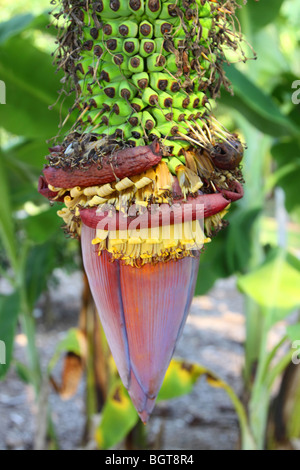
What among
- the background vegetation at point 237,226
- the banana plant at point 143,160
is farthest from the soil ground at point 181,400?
the banana plant at point 143,160

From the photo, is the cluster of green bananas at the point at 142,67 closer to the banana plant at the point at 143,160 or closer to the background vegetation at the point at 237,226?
the banana plant at the point at 143,160

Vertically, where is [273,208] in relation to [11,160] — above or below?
below

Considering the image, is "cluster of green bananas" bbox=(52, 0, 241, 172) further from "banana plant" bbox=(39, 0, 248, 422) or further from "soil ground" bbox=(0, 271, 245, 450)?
"soil ground" bbox=(0, 271, 245, 450)

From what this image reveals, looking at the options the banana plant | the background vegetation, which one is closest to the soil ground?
the background vegetation

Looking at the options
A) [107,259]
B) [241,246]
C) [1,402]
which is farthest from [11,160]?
[1,402]

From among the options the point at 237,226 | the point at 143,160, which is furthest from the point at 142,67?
the point at 237,226
